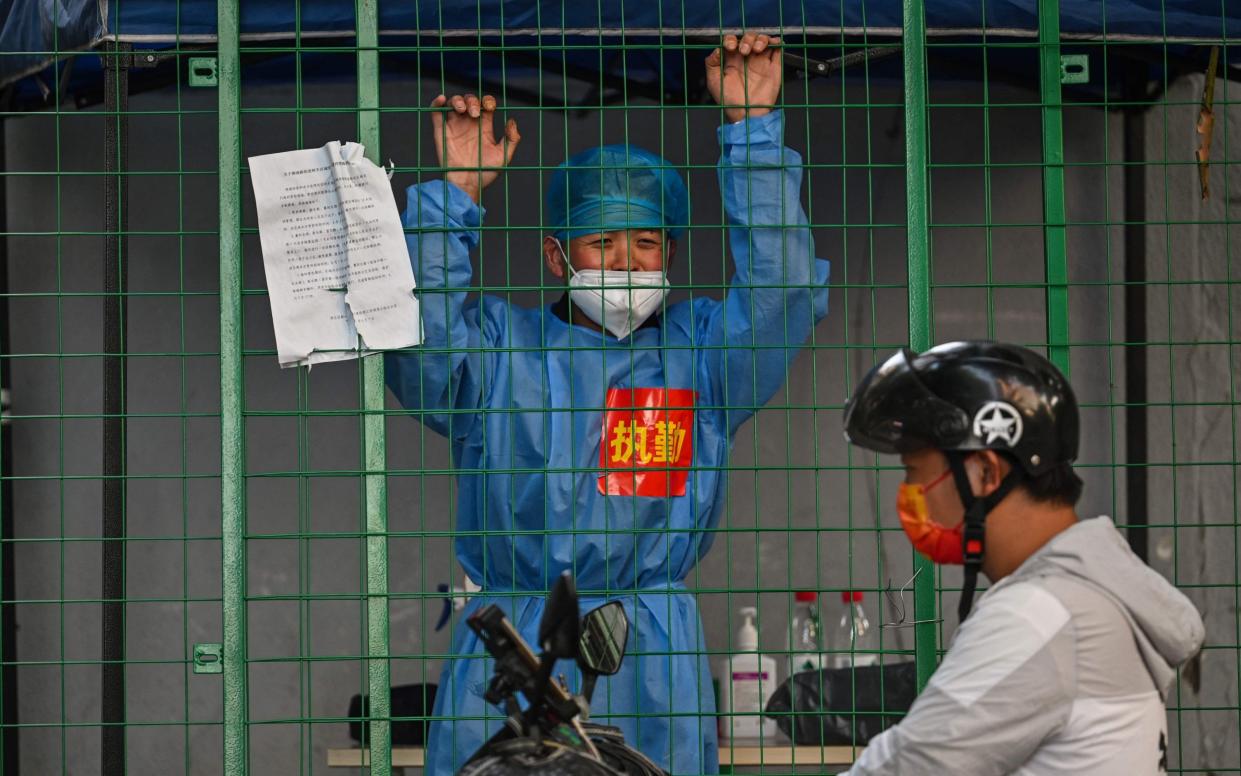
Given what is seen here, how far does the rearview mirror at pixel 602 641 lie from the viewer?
240 centimetres

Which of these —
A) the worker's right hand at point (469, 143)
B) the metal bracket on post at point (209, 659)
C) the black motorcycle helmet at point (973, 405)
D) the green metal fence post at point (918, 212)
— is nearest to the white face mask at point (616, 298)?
the worker's right hand at point (469, 143)

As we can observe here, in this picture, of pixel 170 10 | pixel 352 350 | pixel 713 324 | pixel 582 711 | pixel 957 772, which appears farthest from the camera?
pixel 170 10

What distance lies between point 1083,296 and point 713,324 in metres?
2.45

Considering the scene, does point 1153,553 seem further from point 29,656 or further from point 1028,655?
point 29,656

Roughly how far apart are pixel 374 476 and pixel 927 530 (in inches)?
54.6

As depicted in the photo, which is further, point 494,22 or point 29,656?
point 29,656

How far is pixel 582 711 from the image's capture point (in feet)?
7.75

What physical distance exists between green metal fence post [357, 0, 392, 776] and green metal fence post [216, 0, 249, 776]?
0.89 feet

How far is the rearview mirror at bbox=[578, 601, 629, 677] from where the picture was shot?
7.88ft

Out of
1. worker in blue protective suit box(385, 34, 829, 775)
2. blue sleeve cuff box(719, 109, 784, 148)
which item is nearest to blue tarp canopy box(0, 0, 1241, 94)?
worker in blue protective suit box(385, 34, 829, 775)

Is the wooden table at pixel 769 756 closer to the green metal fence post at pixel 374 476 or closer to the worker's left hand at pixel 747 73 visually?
the green metal fence post at pixel 374 476

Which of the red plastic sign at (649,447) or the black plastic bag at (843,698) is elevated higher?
the red plastic sign at (649,447)

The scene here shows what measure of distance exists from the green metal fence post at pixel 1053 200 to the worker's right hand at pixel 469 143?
1185 millimetres

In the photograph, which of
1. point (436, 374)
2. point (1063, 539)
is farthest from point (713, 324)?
point (1063, 539)
